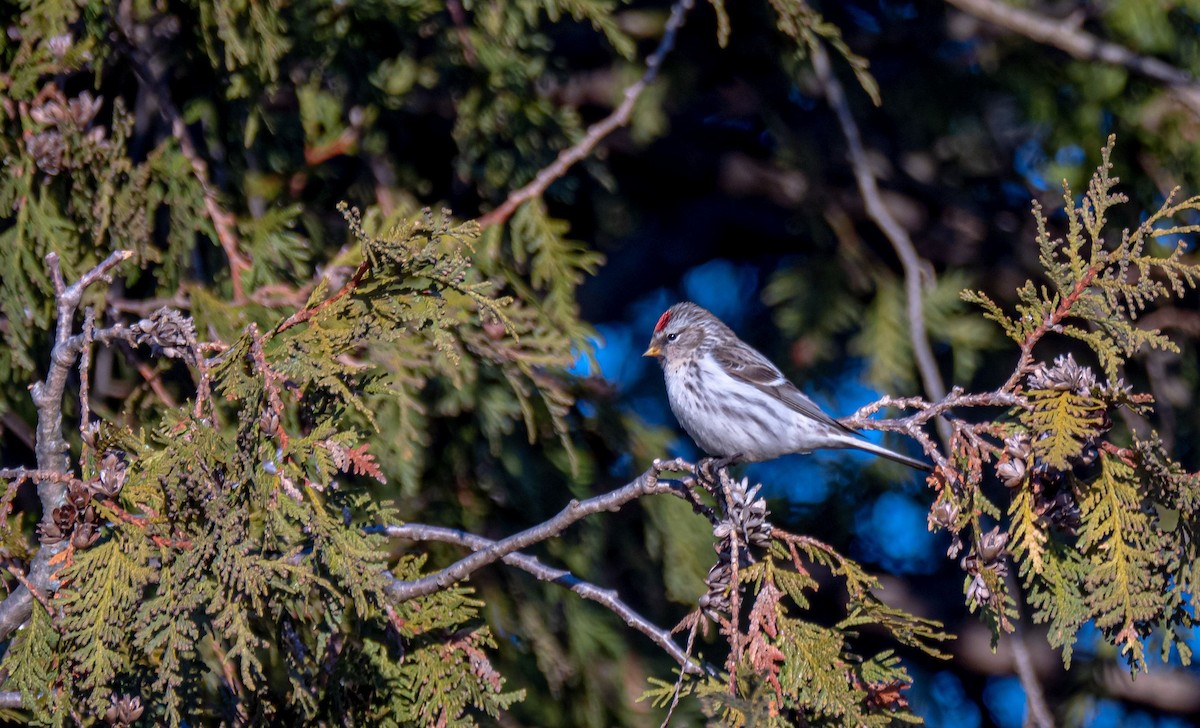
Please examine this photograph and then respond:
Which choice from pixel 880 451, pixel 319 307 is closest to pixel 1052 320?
pixel 880 451

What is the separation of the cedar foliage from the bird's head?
540 millimetres

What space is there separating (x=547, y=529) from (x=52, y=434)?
0.95m

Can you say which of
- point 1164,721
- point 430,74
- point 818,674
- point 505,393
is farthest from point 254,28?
point 1164,721

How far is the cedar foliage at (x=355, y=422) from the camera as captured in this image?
1.99m

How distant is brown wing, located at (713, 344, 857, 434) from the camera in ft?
11.8

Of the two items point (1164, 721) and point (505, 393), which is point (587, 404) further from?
point (1164, 721)

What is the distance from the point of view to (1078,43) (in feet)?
11.8

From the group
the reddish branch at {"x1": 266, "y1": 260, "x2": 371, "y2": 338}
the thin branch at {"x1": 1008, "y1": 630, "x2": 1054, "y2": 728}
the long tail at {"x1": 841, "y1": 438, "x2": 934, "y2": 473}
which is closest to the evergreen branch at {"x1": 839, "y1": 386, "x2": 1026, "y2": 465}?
the long tail at {"x1": 841, "y1": 438, "x2": 934, "y2": 473}

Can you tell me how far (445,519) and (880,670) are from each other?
1.52 metres

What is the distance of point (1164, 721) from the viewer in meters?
4.34

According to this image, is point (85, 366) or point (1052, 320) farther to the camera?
point (1052, 320)

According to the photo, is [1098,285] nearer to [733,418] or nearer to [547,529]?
[547,529]

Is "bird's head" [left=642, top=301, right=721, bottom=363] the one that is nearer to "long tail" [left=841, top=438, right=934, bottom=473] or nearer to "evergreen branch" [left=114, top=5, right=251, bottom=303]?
"long tail" [left=841, top=438, right=934, bottom=473]

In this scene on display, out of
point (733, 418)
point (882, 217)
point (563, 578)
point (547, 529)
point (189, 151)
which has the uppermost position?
point (189, 151)
